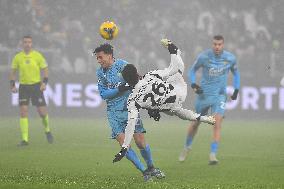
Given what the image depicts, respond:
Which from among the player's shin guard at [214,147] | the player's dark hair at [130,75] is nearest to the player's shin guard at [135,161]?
the player's dark hair at [130,75]

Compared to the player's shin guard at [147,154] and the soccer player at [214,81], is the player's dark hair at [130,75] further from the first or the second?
the soccer player at [214,81]

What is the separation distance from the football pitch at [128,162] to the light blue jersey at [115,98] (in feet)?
2.60

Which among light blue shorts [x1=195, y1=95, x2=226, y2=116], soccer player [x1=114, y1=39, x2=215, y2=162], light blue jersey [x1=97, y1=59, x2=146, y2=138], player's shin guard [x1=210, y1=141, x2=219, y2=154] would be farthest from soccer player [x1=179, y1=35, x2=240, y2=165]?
soccer player [x1=114, y1=39, x2=215, y2=162]

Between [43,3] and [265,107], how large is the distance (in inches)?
366

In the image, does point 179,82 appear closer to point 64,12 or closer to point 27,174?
point 27,174

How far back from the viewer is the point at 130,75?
434 inches

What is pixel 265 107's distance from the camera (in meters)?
26.8

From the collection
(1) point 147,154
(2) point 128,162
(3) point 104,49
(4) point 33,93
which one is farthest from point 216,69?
(4) point 33,93

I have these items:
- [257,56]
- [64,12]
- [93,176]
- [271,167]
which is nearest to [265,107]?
[257,56]

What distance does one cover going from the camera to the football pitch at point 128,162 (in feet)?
37.7

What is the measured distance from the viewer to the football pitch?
11.5 meters

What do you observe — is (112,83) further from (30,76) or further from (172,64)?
(30,76)

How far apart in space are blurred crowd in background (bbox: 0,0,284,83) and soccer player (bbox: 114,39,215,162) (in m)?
15.7

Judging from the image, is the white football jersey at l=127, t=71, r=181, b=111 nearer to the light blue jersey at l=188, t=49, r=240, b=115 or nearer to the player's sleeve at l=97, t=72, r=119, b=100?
the player's sleeve at l=97, t=72, r=119, b=100
